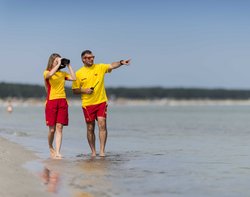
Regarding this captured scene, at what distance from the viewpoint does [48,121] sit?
417 inches

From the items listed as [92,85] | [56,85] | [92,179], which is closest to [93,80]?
[92,85]

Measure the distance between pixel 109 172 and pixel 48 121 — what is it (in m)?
2.20

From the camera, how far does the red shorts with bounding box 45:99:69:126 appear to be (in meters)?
10.5

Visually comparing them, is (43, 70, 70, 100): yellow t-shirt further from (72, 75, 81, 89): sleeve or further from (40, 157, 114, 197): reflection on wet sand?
(40, 157, 114, 197): reflection on wet sand

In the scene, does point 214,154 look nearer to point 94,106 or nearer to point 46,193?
point 94,106

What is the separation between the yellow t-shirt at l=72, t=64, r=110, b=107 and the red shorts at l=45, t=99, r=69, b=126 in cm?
49

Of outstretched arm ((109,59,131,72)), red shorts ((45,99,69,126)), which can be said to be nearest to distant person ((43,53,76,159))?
red shorts ((45,99,69,126))

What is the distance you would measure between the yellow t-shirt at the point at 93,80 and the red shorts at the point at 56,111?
49 centimetres

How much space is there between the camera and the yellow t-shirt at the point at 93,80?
35.5 feet

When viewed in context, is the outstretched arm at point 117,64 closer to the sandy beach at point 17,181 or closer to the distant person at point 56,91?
the distant person at point 56,91

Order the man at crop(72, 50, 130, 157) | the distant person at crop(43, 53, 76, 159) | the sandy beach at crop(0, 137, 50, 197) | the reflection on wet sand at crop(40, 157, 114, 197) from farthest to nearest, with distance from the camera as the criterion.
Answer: the man at crop(72, 50, 130, 157)
the distant person at crop(43, 53, 76, 159)
the reflection on wet sand at crop(40, 157, 114, 197)
the sandy beach at crop(0, 137, 50, 197)

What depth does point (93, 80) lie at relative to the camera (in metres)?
10.8

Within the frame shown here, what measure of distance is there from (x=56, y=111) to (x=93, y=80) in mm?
848

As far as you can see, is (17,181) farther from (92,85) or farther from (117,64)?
(117,64)
